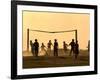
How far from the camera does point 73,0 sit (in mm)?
2205

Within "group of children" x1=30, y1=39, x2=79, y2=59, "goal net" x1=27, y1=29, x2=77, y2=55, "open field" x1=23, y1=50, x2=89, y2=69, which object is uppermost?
"goal net" x1=27, y1=29, x2=77, y2=55

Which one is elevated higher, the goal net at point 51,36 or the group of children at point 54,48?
the goal net at point 51,36

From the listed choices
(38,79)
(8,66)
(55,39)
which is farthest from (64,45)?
(8,66)

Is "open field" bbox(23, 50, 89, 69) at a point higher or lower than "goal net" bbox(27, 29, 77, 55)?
lower

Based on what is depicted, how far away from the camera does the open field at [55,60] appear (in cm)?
205

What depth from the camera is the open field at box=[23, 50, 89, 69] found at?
2049 mm

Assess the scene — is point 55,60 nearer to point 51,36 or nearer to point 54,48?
point 54,48

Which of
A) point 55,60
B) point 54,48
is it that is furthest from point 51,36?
point 55,60

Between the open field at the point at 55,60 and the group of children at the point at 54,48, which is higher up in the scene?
the group of children at the point at 54,48

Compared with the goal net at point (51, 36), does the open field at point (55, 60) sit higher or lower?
lower

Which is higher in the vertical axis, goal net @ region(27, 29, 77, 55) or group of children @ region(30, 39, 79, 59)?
goal net @ region(27, 29, 77, 55)

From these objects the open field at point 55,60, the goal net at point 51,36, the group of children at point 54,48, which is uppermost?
the goal net at point 51,36

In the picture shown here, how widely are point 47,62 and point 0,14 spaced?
0.61 m

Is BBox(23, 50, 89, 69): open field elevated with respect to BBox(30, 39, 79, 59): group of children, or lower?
lower
